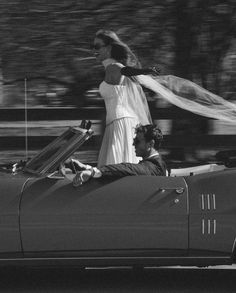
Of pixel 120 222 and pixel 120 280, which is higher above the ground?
pixel 120 222

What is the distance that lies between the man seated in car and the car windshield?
7.2 inches

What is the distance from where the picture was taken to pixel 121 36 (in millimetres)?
10938

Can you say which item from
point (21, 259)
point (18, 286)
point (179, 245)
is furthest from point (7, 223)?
point (179, 245)

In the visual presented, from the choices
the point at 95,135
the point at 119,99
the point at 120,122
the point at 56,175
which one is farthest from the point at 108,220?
the point at 95,135

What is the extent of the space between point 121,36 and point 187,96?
462 cm

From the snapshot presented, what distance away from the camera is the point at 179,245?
486 centimetres

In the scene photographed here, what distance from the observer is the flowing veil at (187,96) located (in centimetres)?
641

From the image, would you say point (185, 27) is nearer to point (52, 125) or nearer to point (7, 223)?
point (52, 125)

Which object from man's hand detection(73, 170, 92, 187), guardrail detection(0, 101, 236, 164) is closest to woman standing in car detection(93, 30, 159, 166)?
man's hand detection(73, 170, 92, 187)

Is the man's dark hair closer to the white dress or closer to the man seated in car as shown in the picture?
the man seated in car

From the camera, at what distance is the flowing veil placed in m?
6.41

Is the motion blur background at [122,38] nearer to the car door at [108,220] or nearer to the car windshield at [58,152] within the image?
the car windshield at [58,152]

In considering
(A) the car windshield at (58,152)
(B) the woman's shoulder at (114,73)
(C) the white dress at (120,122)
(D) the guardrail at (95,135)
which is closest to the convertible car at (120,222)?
(A) the car windshield at (58,152)

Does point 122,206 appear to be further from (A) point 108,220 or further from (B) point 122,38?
(B) point 122,38
